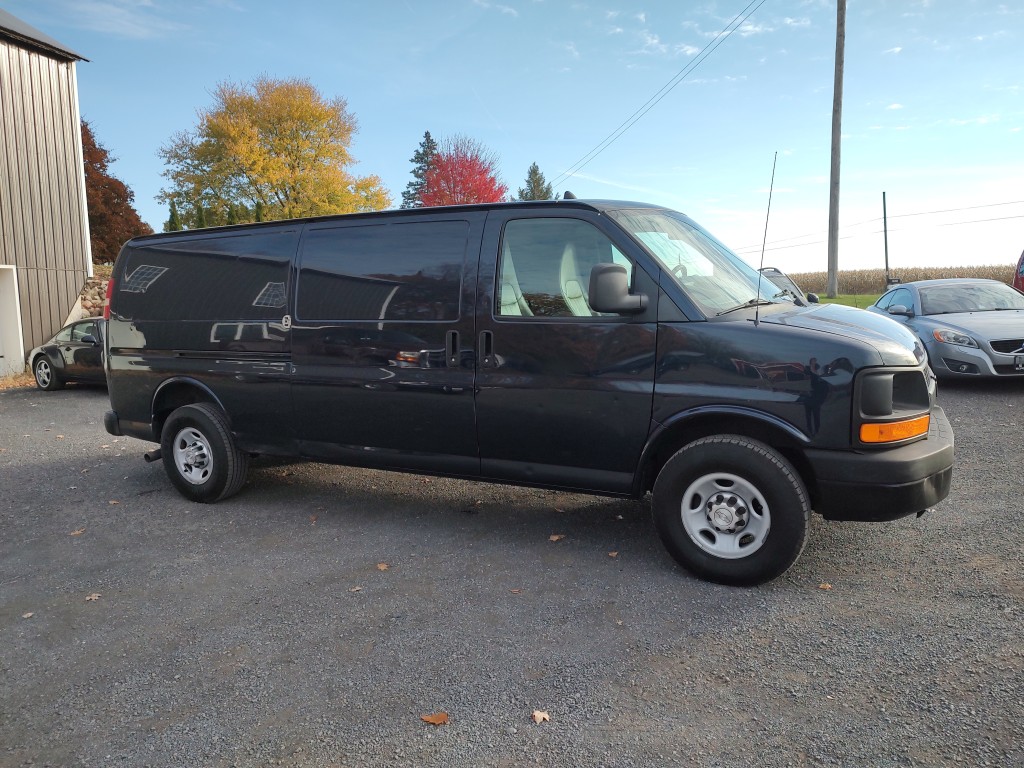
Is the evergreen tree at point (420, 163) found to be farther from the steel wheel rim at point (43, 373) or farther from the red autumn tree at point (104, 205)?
the steel wheel rim at point (43, 373)

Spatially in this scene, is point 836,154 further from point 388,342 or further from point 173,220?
point 173,220

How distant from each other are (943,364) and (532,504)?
22.6 feet

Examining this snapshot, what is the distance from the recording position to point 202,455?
231 inches

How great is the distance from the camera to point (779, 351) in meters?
3.74

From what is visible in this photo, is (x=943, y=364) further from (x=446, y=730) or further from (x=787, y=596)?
(x=446, y=730)

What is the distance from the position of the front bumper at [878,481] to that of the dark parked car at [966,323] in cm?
545

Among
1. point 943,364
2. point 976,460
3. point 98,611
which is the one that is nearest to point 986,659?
point 976,460

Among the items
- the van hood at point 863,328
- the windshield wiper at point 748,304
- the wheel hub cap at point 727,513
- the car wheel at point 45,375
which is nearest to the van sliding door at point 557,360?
the windshield wiper at point 748,304

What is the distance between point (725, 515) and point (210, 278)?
417cm

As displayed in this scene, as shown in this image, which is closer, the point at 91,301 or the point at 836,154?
the point at 91,301

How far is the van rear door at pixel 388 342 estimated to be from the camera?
457 centimetres

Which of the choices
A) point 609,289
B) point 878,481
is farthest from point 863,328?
point 609,289

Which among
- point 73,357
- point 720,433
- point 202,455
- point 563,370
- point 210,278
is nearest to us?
point 720,433

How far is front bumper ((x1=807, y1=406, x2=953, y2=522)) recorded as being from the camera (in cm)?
363
